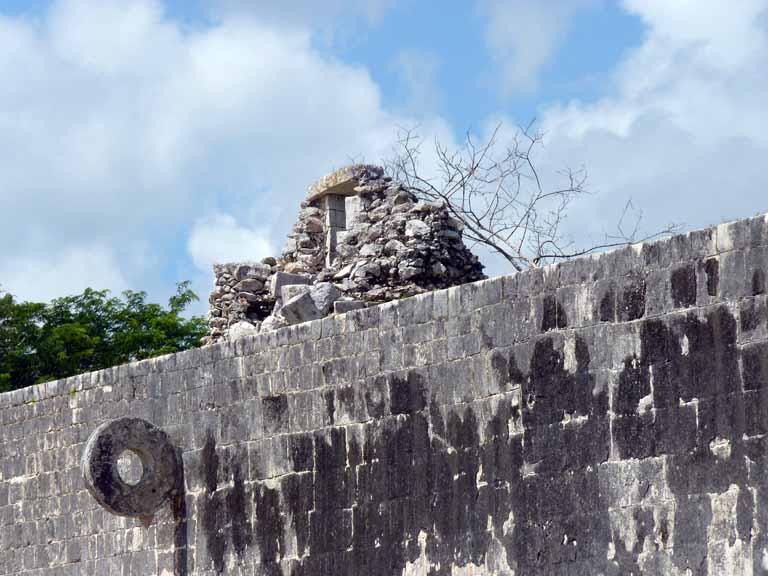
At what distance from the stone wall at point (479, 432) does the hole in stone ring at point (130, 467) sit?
1.01 ft

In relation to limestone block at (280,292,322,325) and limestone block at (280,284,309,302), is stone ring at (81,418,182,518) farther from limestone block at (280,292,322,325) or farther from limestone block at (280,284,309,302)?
limestone block at (280,284,309,302)

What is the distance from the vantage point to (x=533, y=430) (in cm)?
823

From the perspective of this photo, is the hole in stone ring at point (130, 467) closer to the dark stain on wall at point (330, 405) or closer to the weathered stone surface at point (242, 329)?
the weathered stone surface at point (242, 329)

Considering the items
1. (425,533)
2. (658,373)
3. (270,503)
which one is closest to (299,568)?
(270,503)

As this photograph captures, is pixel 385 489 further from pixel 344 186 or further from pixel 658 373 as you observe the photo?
pixel 344 186

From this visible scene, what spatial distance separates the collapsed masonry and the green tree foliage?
14108mm

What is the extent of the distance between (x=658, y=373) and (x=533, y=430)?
0.95m

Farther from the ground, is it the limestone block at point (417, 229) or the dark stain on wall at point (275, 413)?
the limestone block at point (417, 229)

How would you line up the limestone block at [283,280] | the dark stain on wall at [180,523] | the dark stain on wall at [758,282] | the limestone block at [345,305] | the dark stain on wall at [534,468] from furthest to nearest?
the limestone block at [283,280]
the limestone block at [345,305]
the dark stain on wall at [180,523]
the dark stain on wall at [534,468]
the dark stain on wall at [758,282]

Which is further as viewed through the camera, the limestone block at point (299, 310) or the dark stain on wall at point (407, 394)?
the limestone block at point (299, 310)

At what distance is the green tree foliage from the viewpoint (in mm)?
26734

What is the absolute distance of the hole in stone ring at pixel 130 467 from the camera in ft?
35.8

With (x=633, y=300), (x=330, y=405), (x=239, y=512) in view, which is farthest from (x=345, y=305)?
(x=633, y=300)

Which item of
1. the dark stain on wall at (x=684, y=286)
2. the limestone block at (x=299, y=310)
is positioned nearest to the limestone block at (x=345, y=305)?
the limestone block at (x=299, y=310)
